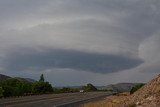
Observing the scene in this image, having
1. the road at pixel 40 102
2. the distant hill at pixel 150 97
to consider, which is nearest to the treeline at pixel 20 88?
the road at pixel 40 102

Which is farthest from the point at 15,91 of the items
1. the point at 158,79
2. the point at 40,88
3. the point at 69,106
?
the point at 158,79

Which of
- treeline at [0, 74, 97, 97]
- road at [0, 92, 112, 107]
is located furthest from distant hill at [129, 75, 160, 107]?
treeline at [0, 74, 97, 97]

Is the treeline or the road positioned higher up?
the treeline

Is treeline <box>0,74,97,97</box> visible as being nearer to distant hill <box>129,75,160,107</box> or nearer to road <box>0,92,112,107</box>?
road <box>0,92,112,107</box>

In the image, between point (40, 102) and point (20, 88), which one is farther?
point (20, 88)

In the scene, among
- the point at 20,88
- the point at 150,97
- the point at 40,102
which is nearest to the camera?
the point at 150,97

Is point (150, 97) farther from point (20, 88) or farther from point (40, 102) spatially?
point (20, 88)

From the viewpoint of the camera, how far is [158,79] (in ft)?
94.0

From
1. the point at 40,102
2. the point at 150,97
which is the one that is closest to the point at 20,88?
the point at 40,102

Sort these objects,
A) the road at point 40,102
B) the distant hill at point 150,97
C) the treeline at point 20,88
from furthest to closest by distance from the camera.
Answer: the treeline at point 20,88 → the road at point 40,102 → the distant hill at point 150,97

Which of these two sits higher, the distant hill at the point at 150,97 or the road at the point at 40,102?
the road at the point at 40,102

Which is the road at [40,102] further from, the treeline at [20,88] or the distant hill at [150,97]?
the distant hill at [150,97]

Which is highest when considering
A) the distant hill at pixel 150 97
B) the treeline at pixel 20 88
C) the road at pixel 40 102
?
the treeline at pixel 20 88

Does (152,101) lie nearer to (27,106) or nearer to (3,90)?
(27,106)
